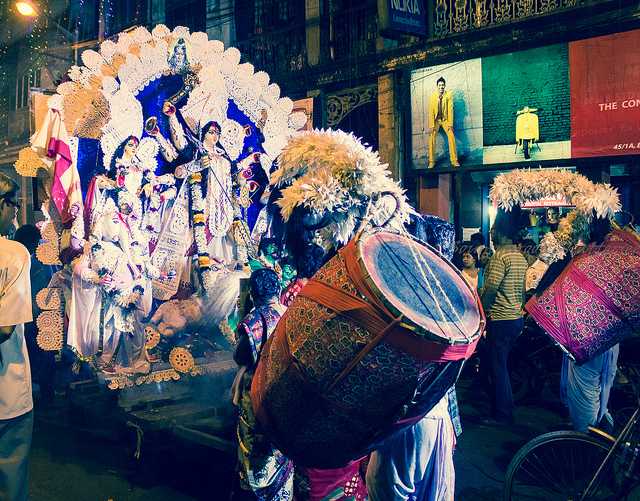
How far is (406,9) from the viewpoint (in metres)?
11.3

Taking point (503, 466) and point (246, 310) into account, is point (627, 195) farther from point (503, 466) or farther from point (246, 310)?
point (246, 310)

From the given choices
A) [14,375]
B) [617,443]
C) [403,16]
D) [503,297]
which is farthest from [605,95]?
[14,375]

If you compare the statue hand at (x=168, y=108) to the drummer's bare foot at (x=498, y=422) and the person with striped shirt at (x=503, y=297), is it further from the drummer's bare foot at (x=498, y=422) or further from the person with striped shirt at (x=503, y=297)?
the drummer's bare foot at (x=498, y=422)

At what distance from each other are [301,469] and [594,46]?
899cm

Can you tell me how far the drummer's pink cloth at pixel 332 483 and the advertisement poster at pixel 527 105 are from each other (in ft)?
27.0

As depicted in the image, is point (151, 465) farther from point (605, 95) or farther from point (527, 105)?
point (605, 95)

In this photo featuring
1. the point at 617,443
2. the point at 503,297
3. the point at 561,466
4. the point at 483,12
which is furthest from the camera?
the point at 483,12

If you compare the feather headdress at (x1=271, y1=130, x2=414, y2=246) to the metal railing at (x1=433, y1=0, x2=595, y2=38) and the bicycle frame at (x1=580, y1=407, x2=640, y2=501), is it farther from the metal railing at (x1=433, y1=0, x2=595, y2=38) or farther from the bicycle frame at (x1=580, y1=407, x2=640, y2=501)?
the metal railing at (x1=433, y1=0, x2=595, y2=38)

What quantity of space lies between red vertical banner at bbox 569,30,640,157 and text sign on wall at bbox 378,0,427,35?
2999mm

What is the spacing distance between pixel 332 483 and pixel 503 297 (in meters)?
A: 3.45

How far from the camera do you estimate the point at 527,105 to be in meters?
10.3

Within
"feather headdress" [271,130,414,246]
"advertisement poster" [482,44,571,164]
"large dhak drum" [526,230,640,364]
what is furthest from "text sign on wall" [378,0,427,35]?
"feather headdress" [271,130,414,246]

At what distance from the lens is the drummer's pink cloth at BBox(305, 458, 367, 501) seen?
319cm

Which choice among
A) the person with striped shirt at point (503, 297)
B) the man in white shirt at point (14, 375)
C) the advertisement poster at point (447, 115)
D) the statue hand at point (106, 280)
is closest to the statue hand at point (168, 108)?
the statue hand at point (106, 280)
